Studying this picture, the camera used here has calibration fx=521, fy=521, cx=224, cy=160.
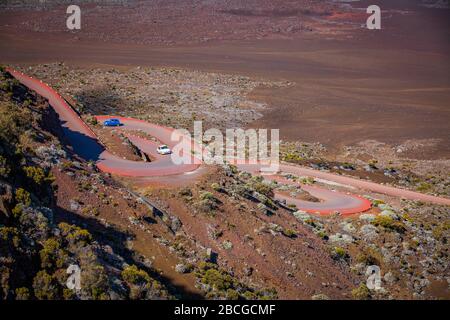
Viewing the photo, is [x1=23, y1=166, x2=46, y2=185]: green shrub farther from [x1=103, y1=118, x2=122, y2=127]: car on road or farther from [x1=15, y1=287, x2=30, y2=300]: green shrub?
[x1=103, y1=118, x2=122, y2=127]: car on road

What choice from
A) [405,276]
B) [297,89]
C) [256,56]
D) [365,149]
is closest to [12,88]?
[405,276]

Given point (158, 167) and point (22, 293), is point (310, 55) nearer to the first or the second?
point (158, 167)

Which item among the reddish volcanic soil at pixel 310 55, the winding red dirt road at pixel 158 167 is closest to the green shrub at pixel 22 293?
the winding red dirt road at pixel 158 167

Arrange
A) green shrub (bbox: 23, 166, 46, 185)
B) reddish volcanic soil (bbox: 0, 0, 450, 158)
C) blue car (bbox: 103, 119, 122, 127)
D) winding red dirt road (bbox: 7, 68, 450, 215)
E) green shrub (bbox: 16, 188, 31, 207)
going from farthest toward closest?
reddish volcanic soil (bbox: 0, 0, 450, 158)
blue car (bbox: 103, 119, 122, 127)
winding red dirt road (bbox: 7, 68, 450, 215)
green shrub (bbox: 23, 166, 46, 185)
green shrub (bbox: 16, 188, 31, 207)

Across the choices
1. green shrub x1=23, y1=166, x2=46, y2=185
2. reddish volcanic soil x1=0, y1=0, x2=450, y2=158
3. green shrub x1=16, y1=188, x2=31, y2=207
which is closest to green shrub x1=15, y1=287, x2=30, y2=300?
green shrub x1=16, y1=188, x2=31, y2=207

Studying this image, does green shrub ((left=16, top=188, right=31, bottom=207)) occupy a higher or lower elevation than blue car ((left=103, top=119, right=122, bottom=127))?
higher
